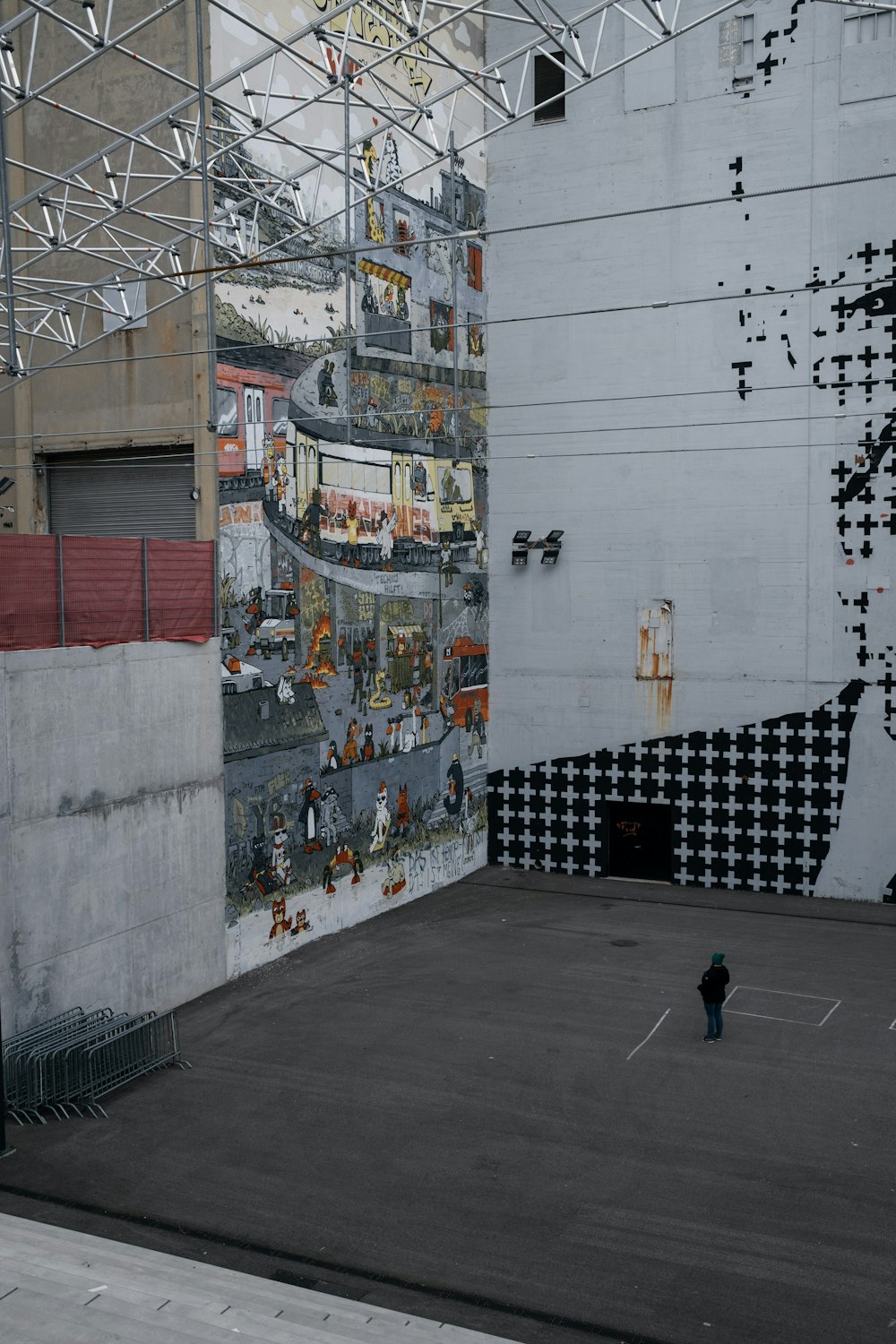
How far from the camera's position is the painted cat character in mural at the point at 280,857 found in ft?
54.2

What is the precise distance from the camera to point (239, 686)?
1581 cm

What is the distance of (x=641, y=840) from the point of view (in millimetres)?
20734

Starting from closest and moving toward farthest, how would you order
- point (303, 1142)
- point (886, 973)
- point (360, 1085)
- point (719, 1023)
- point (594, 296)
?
point (303, 1142) → point (360, 1085) → point (719, 1023) → point (886, 973) → point (594, 296)

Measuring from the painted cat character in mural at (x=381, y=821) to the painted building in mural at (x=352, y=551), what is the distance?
34 millimetres

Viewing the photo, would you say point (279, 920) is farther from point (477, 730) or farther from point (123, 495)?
point (123, 495)

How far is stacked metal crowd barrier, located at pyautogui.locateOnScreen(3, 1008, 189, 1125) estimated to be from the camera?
1152 cm

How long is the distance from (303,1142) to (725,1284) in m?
3.96

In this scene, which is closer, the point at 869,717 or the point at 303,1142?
the point at 303,1142

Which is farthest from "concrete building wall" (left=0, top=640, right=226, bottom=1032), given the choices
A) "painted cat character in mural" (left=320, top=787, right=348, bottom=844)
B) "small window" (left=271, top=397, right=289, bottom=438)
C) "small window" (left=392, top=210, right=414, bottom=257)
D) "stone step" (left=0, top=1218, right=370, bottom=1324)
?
"small window" (left=392, top=210, right=414, bottom=257)

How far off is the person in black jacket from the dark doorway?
7.26 meters

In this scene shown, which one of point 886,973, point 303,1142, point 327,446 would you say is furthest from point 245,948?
point 886,973

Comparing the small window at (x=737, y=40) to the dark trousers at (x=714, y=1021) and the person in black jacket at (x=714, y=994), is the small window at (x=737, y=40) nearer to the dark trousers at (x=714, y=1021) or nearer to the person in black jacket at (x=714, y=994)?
the person in black jacket at (x=714, y=994)

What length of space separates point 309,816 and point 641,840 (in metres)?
6.33

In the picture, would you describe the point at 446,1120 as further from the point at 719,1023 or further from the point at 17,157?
the point at 17,157
